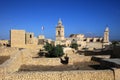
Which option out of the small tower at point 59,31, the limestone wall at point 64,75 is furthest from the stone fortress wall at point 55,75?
the small tower at point 59,31

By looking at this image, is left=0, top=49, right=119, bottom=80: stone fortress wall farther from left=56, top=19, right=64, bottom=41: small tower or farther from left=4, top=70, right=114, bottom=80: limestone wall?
left=56, top=19, right=64, bottom=41: small tower

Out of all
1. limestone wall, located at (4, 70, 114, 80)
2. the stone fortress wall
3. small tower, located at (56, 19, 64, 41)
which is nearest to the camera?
the stone fortress wall

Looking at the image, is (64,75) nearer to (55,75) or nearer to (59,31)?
(55,75)

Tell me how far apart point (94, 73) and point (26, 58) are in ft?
23.1

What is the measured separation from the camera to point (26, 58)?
1553cm

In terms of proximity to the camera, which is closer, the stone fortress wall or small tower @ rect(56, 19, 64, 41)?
the stone fortress wall

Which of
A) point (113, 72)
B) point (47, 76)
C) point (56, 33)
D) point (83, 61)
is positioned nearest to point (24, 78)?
point (47, 76)

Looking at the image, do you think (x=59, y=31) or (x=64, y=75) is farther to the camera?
(x=59, y=31)

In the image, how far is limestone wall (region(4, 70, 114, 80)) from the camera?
943 cm

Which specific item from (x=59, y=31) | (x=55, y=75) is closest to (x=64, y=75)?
(x=55, y=75)

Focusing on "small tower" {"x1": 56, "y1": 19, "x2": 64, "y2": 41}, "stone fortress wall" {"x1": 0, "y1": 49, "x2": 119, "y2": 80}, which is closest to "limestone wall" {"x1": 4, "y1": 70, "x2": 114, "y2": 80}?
"stone fortress wall" {"x1": 0, "y1": 49, "x2": 119, "y2": 80}

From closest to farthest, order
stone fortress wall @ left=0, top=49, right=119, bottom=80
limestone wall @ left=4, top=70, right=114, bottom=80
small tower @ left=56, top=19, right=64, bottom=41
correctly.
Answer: stone fortress wall @ left=0, top=49, right=119, bottom=80, limestone wall @ left=4, top=70, right=114, bottom=80, small tower @ left=56, top=19, right=64, bottom=41

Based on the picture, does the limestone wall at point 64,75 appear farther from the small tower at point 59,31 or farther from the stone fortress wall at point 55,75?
the small tower at point 59,31

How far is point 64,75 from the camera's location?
32.0 ft
